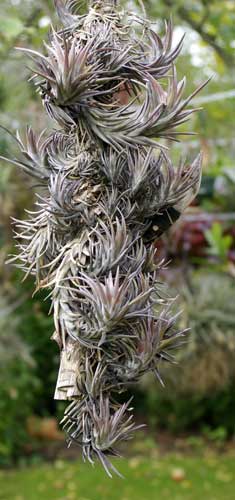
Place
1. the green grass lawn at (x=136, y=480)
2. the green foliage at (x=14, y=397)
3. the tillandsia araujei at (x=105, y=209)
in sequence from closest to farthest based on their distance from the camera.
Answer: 1. the tillandsia araujei at (x=105, y=209)
2. the green grass lawn at (x=136, y=480)
3. the green foliage at (x=14, y=397)

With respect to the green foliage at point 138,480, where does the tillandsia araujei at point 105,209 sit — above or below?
above

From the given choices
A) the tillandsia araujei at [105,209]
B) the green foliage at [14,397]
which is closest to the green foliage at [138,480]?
the green foliage at [14,397]

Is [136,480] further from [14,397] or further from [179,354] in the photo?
[179,354]

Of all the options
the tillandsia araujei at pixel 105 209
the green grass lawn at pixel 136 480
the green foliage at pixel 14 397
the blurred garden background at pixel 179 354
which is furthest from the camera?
the green foliage at pixel 14 397

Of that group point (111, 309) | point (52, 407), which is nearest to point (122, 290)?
point (111, 309)

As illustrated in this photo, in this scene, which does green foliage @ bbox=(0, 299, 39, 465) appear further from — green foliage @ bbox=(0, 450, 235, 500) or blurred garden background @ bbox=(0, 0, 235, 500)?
green foliage @ bbox=(0, 450, 235, 500)

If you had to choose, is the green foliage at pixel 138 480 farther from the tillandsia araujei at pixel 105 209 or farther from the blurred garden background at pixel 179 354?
the tillandsia araujei at pixel 105 209

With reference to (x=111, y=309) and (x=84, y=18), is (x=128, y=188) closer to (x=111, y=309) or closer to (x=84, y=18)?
(x=111, y=309)

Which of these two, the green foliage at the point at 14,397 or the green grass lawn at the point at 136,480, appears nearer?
the green grass lawn at the point at 136,480
